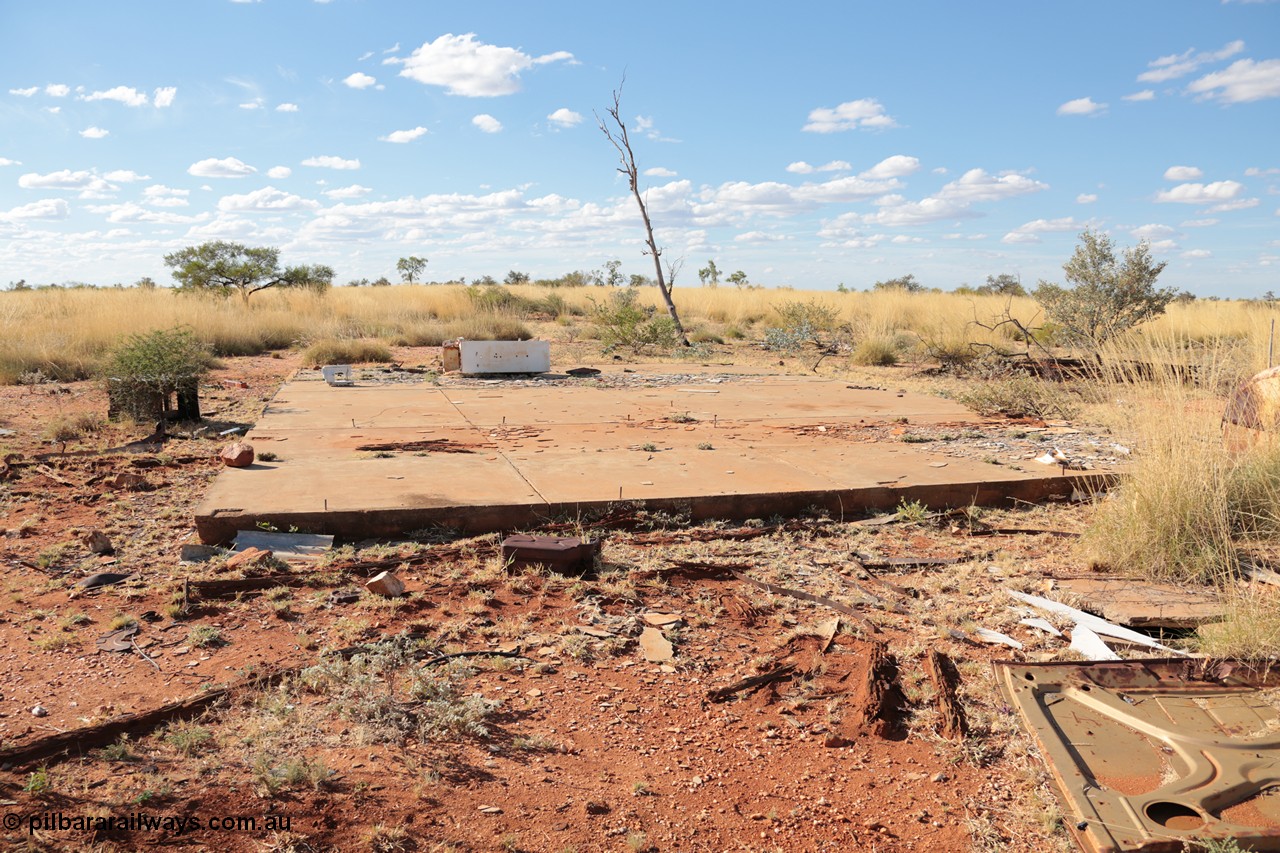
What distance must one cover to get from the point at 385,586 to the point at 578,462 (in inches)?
88.7

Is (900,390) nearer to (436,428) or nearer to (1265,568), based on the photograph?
(436,428)

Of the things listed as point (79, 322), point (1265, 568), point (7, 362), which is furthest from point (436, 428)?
point (79, 322)

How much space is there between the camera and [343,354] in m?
14.4

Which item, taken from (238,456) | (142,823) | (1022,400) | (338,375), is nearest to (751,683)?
(142,823)

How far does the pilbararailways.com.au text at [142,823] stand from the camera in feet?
7.36

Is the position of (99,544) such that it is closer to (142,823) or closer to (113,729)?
(113,729)

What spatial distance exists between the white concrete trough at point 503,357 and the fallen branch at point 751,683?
27.9 feet

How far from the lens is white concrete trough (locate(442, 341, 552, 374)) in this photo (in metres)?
11.5

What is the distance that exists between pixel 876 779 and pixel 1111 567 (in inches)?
91.4

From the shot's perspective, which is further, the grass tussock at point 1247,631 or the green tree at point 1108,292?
the green tree at point 1108,292

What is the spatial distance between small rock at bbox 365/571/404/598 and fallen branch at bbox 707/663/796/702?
4.85ft

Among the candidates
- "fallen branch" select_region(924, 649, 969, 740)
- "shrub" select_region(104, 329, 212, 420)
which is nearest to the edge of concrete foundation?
"fallen branch" select_region(924, 649, 969, 740)

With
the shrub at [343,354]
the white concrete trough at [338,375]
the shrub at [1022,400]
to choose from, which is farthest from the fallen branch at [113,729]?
the shrub at [343,354]

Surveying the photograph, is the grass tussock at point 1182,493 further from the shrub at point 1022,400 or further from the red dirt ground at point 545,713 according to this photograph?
the shrub at point 1022,400
